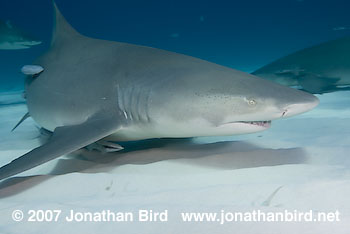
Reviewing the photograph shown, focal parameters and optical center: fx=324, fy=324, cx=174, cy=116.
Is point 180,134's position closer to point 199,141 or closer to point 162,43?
point 199,141

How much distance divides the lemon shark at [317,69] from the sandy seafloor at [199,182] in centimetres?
→ 356

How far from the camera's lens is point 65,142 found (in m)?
2.31

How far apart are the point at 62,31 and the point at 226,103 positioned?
2.65 metres

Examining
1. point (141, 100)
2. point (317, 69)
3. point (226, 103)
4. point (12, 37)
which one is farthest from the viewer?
point (12, 37)

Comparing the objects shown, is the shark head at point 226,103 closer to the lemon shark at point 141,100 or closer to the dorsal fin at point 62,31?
the lemon shark at point 141,100

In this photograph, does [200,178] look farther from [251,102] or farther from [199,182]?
[251,102]

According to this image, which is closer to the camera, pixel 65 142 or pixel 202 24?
pixel 65 142

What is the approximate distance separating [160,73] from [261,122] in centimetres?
95

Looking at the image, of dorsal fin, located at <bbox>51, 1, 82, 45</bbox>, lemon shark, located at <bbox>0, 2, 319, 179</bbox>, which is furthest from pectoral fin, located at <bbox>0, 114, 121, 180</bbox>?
dorsal fin, located at <bbox>51, 1, 82, 45</bbox>

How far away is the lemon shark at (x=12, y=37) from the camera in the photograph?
32.5ft

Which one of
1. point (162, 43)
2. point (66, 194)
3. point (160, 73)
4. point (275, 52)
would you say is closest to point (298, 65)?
point (160, 73)

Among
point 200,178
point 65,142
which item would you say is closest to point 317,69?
point 200,178

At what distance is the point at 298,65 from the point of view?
23.6 ft

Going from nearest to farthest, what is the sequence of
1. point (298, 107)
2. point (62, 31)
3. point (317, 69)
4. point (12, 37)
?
point (298, 107) < point (62, 31) < point (317, 69) < point (12, 37)
